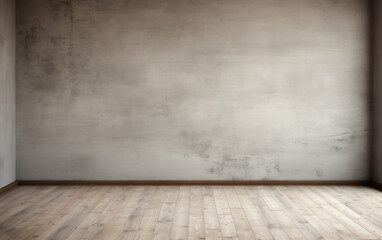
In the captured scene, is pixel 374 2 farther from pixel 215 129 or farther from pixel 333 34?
pixel 215 129

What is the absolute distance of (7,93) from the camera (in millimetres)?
5480

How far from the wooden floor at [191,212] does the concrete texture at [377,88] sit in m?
0.46

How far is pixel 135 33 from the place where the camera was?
5.75 metres

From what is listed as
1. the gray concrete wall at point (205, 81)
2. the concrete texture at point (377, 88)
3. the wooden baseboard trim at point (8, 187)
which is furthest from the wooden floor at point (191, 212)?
the gray concrete wall at point (205, 81)

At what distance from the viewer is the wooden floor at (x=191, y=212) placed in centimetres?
352

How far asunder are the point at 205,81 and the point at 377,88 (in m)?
2.54

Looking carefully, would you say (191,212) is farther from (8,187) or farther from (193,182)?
(8,187)

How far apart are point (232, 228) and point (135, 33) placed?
133 inches

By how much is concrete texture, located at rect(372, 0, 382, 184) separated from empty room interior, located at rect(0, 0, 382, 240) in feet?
0.17

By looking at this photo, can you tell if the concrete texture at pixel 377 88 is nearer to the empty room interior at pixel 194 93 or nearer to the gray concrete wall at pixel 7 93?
the empty room interior at pixel 194 93

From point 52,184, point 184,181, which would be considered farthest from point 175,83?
point 52,184

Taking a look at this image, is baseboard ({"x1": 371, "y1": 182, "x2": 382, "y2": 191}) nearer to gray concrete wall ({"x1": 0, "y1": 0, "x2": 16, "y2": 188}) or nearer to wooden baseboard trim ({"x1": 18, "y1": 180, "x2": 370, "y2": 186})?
wooden baseboard trim ({"x1": 18, "y1": 180, "x2": 370, "y2": 186})

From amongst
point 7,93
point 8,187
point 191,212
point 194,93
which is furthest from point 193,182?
point 7,93

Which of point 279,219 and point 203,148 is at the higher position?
point 203,148
